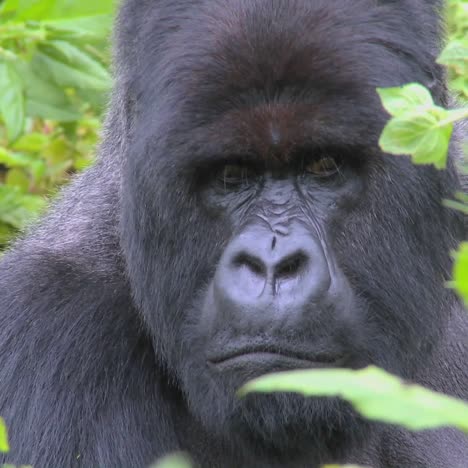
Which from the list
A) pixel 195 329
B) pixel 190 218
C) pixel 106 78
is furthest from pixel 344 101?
pixel 106 78

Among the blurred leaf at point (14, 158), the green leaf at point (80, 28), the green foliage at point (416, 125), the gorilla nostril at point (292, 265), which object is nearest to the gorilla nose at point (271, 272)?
the gorilla nostril at point (292, 265)

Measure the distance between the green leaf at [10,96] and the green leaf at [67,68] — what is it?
0.40m

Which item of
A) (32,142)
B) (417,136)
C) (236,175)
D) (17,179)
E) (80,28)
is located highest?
(417,136)

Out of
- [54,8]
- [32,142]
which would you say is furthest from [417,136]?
[32,142]

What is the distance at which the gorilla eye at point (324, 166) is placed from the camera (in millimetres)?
3078

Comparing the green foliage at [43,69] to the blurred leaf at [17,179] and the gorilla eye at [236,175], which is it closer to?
the blurred leaf at [17,179]

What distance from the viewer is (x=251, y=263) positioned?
9.18ft

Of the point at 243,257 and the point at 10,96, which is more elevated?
the point at 243,257

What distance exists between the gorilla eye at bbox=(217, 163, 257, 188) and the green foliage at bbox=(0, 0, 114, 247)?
1588 millimetres

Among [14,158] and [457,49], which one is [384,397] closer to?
[457,49]

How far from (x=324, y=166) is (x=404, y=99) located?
2.83 ft

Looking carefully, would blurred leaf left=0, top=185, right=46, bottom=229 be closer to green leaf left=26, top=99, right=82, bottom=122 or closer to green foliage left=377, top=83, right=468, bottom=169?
green leaf left=26, top=99, right=82, bottom=122

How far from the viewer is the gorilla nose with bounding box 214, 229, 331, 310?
8.84 ft

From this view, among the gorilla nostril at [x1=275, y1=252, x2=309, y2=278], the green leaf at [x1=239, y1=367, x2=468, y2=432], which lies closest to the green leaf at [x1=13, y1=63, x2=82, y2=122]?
the gorilla nostril at [x1=275, y1=252, x2=309, y2=278]
